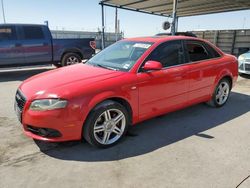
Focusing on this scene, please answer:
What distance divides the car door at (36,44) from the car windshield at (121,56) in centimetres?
537

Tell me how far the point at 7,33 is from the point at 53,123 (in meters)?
7.04

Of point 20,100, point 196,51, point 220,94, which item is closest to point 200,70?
point 196,51

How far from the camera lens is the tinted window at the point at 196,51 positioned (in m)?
4.61

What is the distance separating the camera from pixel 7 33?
8734mm

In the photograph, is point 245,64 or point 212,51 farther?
point 245,64

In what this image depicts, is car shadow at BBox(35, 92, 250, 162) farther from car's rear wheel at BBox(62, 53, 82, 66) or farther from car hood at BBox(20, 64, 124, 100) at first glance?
car's rear wheel at BBox(62, 53, 82, 66)

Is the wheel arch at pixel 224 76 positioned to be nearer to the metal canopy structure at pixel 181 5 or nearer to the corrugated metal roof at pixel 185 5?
the metal canopy structure at pixel 181 5

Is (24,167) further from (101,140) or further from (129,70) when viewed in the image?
(129,70)

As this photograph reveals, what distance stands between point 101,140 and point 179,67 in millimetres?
→ 1907

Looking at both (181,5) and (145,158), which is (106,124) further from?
(181,5)

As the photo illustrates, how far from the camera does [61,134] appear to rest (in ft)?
10.4

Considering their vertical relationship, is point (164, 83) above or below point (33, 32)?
below

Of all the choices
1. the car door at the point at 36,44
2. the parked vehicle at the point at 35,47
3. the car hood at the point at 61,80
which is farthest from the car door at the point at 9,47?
the car hood at the point at 61,80

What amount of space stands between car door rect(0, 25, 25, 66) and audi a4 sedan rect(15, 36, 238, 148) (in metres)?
5.49
